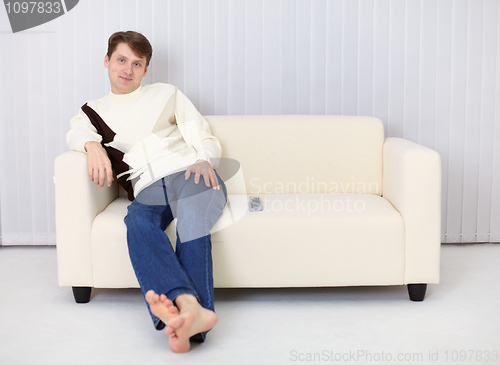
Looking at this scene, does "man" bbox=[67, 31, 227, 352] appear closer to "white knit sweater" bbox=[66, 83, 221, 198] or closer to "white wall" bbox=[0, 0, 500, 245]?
"white knit sweater" bbox=[66, 83, 221, 198]

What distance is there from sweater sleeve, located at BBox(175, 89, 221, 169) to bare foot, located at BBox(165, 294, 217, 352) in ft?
2.55

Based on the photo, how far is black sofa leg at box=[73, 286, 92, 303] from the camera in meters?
2.09

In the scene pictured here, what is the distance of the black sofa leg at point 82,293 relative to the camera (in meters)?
2.09

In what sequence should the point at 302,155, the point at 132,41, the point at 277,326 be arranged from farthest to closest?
the point at 302,155, the point at 132,41, the point at 277,326

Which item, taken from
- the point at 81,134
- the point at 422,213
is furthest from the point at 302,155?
the point at 81,134

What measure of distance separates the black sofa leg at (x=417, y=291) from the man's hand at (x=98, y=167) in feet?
4.32

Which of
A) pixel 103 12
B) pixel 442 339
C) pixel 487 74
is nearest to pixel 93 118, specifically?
pixel 103 12

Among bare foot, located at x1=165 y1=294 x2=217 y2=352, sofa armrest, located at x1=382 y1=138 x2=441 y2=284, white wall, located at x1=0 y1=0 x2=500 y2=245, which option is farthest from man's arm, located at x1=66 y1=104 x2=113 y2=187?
sofa armrest, located at x1=382 y1=138 x2=441 y2=284

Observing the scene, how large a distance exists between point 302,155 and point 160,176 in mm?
743

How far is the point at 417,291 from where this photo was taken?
2098 mm

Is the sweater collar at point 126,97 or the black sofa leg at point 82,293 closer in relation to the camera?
the black sofa leg at point 82,293

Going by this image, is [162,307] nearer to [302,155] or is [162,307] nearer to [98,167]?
[98,167]

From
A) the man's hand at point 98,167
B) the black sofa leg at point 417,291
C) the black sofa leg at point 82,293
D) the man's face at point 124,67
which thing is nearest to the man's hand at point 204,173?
the man's hand at point 98,167

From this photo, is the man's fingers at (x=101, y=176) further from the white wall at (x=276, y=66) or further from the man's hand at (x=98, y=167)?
the white wall at (x=276, y=66)
